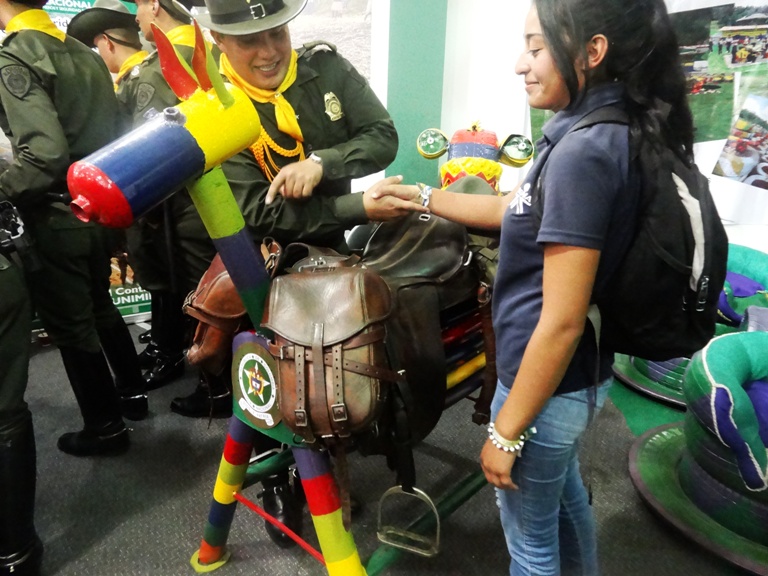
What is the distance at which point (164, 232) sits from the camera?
204 cm

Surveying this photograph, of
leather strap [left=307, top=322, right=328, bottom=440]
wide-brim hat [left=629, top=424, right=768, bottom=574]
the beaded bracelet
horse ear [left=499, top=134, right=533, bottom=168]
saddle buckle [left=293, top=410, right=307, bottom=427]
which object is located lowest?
wide-brim hat [left=629, top=424, right=768, bottom=574]

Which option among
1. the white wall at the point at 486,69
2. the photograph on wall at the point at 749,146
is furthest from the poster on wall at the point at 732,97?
the white wall at the point at 486,69

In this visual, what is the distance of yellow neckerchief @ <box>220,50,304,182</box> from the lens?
48.0 inches

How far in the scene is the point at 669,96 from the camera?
30.3 inches

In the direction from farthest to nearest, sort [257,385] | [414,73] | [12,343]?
1. [414,73]
2. [12,343]
3. [257,385]

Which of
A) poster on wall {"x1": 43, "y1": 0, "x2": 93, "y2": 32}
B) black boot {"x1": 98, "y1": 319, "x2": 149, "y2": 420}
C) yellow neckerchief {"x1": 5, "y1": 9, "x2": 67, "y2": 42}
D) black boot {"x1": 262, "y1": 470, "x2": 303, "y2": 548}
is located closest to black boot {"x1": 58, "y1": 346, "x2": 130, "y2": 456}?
black boot {"x1": 98, "y1": 319, "x2": 149, "y2": 420}

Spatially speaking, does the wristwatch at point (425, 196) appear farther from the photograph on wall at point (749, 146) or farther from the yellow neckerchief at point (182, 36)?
the photograph on wall at point (749, 146)

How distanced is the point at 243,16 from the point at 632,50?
0.77 metres

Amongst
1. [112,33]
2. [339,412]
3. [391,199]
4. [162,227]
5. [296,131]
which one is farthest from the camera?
[112,33]

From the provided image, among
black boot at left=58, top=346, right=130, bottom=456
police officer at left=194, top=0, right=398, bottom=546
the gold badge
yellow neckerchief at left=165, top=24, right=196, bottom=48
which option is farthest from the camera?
black boot at left=58, top=346, right=130, bottom=456

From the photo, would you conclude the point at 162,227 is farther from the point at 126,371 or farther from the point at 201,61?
the point at 201,61

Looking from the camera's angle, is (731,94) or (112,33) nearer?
(731,94)

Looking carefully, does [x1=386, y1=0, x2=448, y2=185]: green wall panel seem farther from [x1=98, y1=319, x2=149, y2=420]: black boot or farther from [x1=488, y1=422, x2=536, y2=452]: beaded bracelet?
[x1=488, y1=422, x2=536, y2=452]: beaded bracelet

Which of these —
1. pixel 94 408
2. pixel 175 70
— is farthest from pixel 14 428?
pixel 175 70
